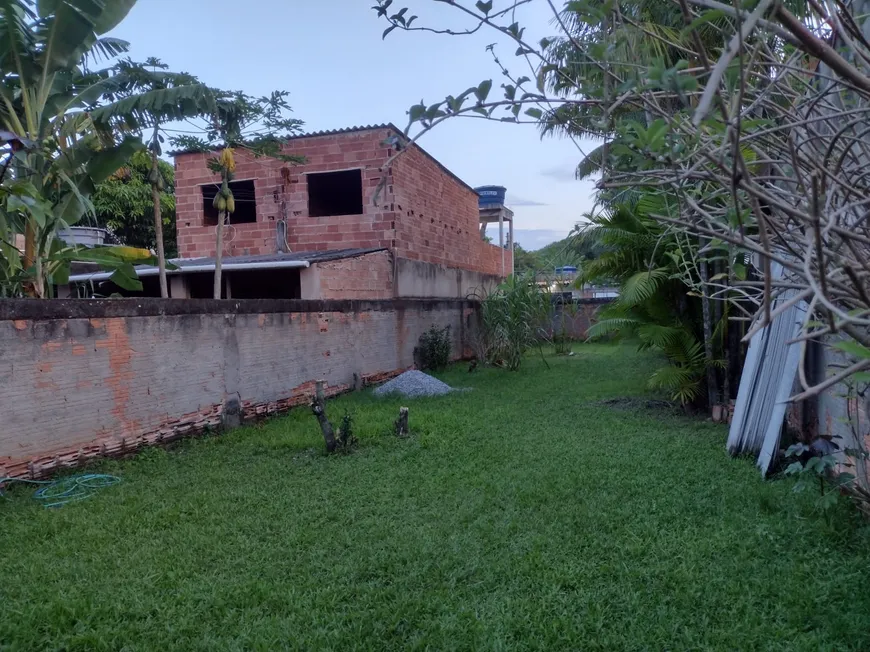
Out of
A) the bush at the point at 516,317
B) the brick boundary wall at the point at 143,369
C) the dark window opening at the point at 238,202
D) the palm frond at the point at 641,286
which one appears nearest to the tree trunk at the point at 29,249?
the brick boundary wall at the point at 143,369

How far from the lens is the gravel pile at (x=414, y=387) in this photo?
8875 mm

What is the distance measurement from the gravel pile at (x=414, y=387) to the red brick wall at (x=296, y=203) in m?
3.34

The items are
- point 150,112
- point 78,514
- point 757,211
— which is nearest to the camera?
point 757,211

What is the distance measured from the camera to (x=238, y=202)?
509 inches

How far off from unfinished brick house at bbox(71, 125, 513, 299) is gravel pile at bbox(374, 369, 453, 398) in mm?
1890

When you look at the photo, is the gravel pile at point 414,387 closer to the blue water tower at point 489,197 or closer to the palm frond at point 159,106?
the palm frond at point 159,106

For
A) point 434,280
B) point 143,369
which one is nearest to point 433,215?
point 434,280

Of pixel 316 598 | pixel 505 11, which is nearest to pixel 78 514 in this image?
pixel 316 598

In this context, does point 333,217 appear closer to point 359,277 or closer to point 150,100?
point 359,277

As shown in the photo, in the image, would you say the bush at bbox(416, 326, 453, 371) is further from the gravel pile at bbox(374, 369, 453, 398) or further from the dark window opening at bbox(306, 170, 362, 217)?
the dark window opening at bbox(306, 170, 362, 217)

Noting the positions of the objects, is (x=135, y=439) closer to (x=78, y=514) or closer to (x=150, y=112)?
(x=78, y=514)

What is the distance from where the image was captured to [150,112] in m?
6.74

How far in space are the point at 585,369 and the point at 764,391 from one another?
6.44 meters

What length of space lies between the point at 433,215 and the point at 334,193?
7.40ft
